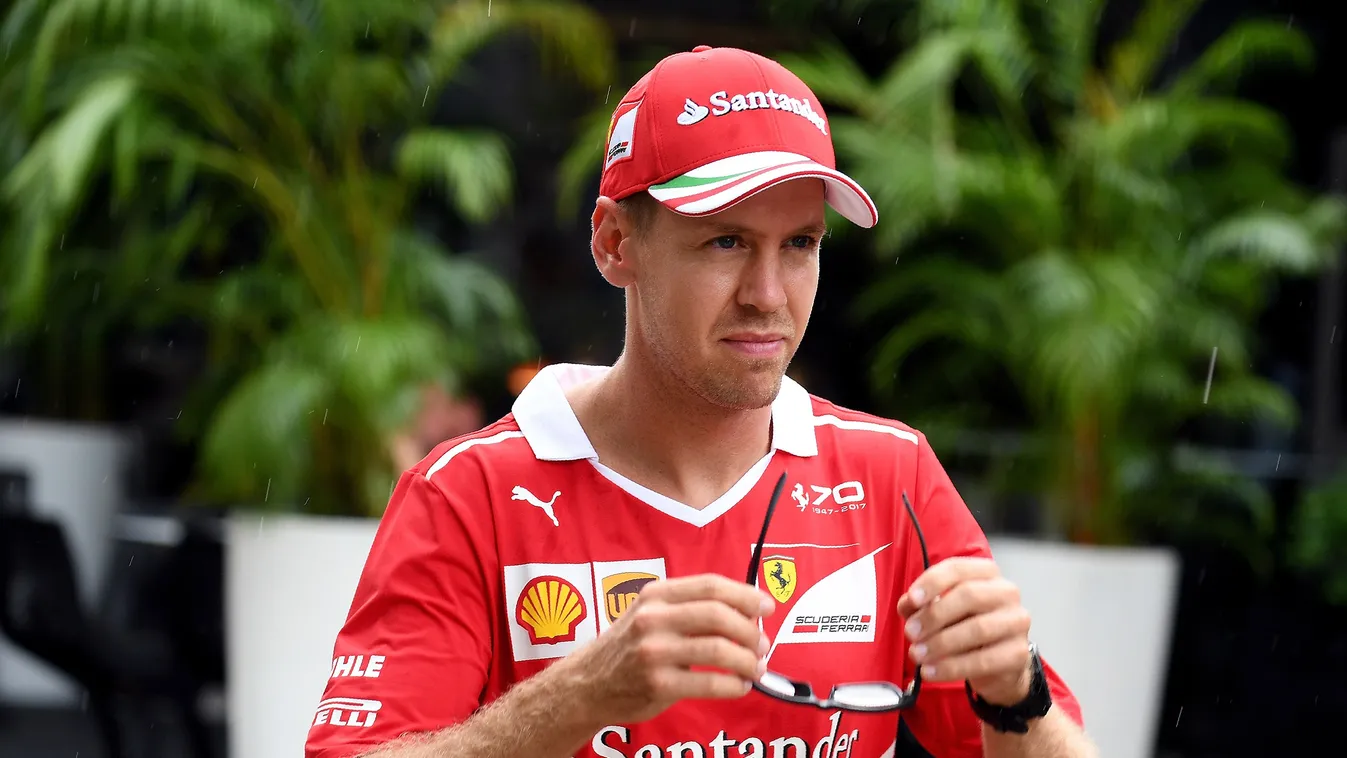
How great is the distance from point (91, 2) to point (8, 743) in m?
3.68

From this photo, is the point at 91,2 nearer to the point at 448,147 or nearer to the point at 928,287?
the point at 448,147

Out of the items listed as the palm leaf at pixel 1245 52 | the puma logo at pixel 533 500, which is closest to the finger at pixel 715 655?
the puma logo at pixel 533 500

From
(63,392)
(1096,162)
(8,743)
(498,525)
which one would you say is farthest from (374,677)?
(63,392)

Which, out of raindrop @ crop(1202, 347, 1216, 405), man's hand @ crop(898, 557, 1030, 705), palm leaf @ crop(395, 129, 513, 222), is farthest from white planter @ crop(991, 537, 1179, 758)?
man's hand @ crop(898, 557, 1030, 705)

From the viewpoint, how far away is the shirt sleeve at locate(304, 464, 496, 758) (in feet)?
6.74

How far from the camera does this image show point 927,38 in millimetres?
5844

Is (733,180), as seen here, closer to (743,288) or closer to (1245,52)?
(743,288)

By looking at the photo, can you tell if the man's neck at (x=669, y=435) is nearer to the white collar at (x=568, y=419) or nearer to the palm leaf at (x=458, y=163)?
the white collar at (x=568, y=419)

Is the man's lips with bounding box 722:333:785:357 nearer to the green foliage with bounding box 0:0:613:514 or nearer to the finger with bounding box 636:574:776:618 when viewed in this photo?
the finger with bounding box 636:574:776:618

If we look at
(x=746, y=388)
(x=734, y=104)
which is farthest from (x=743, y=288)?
(x=734, y=104)

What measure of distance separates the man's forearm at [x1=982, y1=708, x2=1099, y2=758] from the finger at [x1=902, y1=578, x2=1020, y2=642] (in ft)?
1.00

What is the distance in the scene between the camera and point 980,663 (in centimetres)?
184

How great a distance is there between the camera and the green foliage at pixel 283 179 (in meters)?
5.37

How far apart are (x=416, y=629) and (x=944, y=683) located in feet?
2.47
